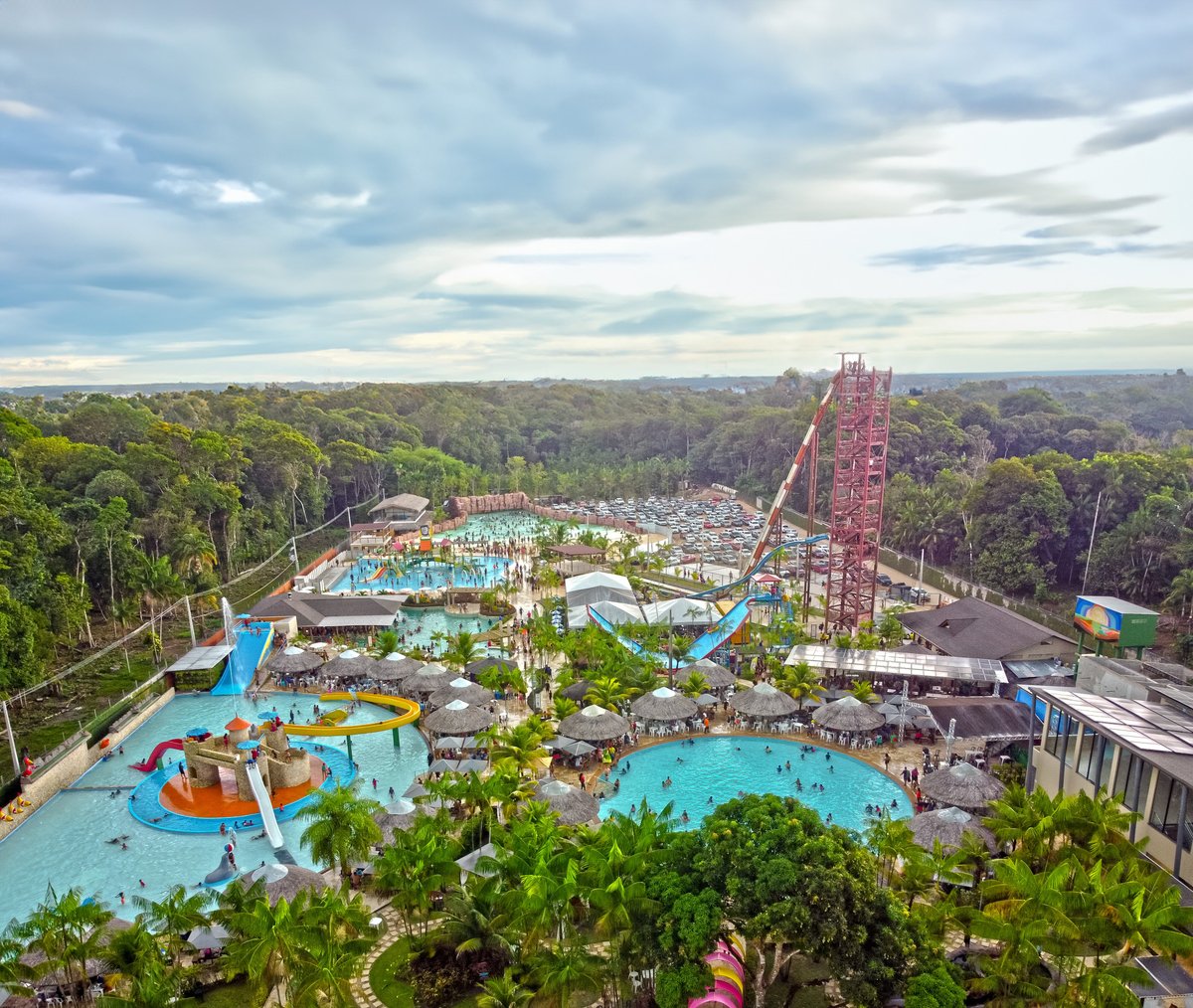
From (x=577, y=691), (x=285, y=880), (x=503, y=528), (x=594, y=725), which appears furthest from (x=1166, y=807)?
(x=503, y=528)

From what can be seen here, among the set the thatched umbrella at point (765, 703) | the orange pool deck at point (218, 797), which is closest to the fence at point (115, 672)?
the orange pool deck at point (218, 797)

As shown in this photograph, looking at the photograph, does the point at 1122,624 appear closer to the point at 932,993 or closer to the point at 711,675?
the point at 711,675

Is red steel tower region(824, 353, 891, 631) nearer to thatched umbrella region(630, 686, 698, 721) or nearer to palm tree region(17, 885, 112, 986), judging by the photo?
thatched umbrella region(630, 686, 698, 721)

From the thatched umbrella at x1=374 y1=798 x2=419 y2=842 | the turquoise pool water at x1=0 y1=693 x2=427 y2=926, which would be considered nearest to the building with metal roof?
the turquoise pool water at x1=0 y1=693 x2=427 y2=926

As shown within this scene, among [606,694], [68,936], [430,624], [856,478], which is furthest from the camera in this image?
[430,624]

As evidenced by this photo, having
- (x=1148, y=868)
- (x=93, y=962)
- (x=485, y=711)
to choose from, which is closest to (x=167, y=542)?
(x=485, y=711)
